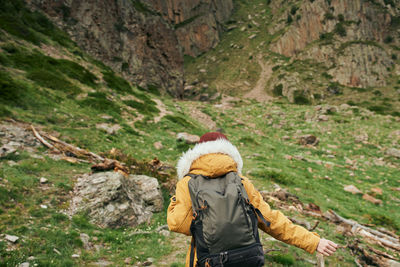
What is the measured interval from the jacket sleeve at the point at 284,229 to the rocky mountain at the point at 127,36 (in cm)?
3750

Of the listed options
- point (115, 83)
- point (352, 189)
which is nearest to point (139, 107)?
point (115, 83)

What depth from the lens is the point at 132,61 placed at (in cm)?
3888

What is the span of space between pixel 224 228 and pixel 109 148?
1200 cm

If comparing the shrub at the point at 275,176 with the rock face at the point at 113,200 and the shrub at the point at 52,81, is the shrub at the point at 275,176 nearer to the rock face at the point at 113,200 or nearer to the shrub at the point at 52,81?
the rock face at the point at 113,200

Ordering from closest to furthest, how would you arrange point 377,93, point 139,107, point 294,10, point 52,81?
point 52,81 < point 139,107 < point 377,93 < point 294,10

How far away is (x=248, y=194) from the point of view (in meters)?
2.96

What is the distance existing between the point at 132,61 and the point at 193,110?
15193mm

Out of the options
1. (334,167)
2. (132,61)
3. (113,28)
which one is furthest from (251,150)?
(113,28)

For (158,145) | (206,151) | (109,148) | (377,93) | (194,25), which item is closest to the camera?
(206,151)

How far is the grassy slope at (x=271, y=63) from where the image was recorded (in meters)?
54.9

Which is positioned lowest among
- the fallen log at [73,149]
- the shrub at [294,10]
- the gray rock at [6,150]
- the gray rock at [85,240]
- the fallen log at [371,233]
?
the fallen log at [371,233]

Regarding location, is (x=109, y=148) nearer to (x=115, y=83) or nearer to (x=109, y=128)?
(x=109, y=128)

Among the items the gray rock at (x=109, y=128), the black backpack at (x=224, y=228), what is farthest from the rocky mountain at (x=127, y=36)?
the black backpack at (x=224, y=228)

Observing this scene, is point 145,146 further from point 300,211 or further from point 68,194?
point 300,211
